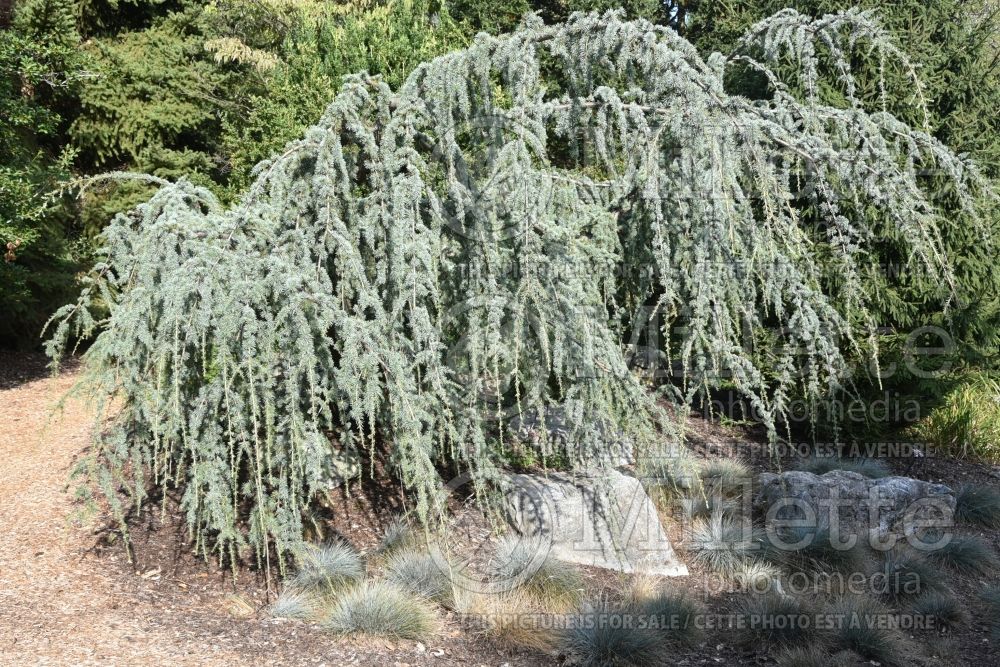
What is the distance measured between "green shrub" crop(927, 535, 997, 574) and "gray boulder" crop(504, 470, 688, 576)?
1.81 meters

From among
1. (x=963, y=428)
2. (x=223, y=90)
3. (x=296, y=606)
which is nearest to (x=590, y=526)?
(x=296, y=606)

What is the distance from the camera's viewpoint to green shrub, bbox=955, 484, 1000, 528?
5793 mm

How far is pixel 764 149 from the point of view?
3594mm

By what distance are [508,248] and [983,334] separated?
14.4 feet

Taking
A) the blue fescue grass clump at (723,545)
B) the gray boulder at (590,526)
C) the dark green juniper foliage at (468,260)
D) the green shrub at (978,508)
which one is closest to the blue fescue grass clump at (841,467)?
the green shrub at (978,508)

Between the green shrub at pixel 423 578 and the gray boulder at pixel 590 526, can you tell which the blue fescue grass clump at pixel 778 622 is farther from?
the green shrub at pixel 423 578

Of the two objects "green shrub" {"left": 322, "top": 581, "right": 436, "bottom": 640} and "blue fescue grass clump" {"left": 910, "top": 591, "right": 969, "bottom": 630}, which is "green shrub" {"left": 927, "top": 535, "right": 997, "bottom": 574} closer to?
"blue fescue grass clump" {"left": 910, "top": 591, "right": 969, "bottom": 630}

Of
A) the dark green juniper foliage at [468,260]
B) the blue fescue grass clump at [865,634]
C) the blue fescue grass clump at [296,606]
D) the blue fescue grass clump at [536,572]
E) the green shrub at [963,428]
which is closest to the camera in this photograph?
the dark green juniper foliage at [468,260]

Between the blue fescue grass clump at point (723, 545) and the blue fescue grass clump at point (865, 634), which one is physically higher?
the blue fescue grass clump at point (723, 545)

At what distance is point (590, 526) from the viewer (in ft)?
15.6

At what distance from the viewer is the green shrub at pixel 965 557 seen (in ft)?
16.8

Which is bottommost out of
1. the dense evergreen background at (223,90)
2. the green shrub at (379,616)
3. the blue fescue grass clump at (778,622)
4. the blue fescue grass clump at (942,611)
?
the blue fescue grass clump at (942,611)

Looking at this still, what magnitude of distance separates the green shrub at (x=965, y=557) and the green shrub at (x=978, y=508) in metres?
0.60

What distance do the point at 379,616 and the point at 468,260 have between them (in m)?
1.70
